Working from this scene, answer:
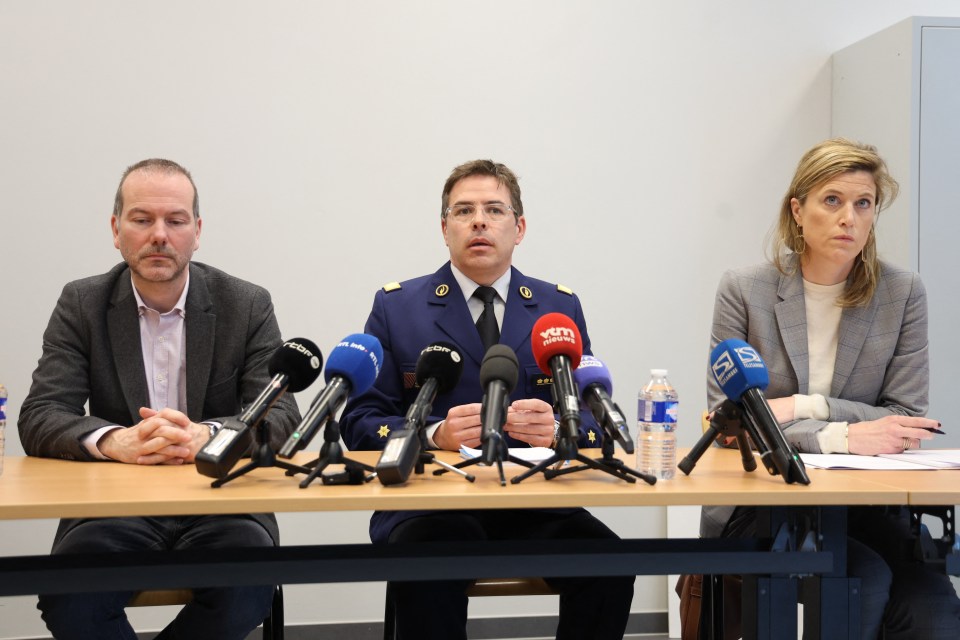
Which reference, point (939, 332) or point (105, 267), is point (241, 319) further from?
point (939, 332)

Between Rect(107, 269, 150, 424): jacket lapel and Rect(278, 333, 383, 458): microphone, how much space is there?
88 centimetres

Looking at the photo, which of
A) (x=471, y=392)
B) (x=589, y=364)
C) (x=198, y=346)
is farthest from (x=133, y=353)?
(x=589, y=364)

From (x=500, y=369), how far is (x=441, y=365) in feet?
0.45

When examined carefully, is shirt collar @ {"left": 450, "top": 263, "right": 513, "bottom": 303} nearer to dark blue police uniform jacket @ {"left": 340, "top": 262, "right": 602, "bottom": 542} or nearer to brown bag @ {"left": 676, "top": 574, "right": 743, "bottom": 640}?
dark blue police uniform jacket @ {"left": 340, "top": 262, "right": 602, "bottom": 542}

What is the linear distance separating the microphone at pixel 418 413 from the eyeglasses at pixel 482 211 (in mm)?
876

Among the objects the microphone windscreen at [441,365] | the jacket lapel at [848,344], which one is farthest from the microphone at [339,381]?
the jacket lapel at [848,344]

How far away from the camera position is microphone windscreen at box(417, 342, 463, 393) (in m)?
Result: 2.06

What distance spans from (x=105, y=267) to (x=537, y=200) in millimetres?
1796

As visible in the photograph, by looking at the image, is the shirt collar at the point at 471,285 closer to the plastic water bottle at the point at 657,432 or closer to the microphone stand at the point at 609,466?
the plastic water bottle at the point at 657,432

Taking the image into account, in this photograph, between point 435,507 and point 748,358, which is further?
point 748,358

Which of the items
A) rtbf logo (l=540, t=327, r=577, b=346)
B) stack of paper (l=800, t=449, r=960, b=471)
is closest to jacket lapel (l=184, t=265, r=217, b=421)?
rtbf logo (l=540, t=327, r=577, b=346)

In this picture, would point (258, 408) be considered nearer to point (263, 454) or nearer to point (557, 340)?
point (263, 454)

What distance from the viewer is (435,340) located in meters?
2.81

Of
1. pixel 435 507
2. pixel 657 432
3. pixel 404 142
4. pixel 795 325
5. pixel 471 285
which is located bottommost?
pixel 435 507
